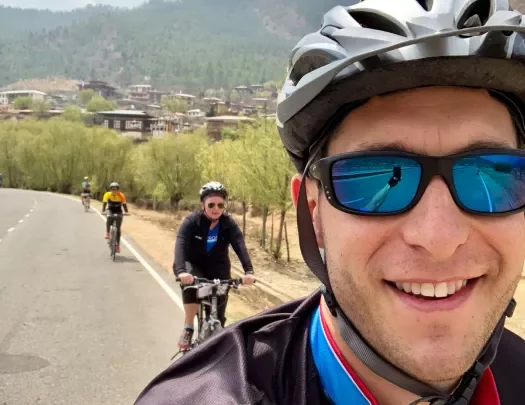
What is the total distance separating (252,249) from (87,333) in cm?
1732

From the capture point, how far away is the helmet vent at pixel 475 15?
148cm

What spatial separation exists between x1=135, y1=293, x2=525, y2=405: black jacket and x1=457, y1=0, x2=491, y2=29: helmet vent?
915 millimetres

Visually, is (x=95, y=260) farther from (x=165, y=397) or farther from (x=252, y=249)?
(x=165, y=397)

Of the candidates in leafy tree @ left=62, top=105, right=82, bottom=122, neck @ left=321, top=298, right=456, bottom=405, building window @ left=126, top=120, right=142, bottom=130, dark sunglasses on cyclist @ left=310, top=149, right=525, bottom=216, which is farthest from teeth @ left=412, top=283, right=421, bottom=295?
building window @ left=126, top=120, right=142, bottom=130

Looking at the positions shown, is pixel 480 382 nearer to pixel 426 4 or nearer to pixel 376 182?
pixel 376 182

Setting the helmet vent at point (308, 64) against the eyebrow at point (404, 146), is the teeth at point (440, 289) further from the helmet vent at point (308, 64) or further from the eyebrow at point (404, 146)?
the helmet vent at point (308, 64)

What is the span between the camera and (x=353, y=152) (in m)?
1.43

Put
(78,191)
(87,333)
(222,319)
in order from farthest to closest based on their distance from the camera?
(78,191) < (87,333) < (222,319)

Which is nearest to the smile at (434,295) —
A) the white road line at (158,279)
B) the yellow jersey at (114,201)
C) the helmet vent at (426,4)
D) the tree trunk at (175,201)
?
the helmet vent at (426,4)

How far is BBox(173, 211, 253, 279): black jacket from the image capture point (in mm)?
5922

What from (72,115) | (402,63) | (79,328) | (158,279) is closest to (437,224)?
(402,63)

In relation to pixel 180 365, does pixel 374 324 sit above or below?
above

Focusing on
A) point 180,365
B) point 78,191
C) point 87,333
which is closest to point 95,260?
point 87,333

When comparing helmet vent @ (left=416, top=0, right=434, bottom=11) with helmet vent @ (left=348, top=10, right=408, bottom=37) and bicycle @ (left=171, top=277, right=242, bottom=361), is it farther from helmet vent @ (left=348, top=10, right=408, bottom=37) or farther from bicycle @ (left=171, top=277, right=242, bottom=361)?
bicycle @ (left=171, top=277, right=242, bottom=361)
